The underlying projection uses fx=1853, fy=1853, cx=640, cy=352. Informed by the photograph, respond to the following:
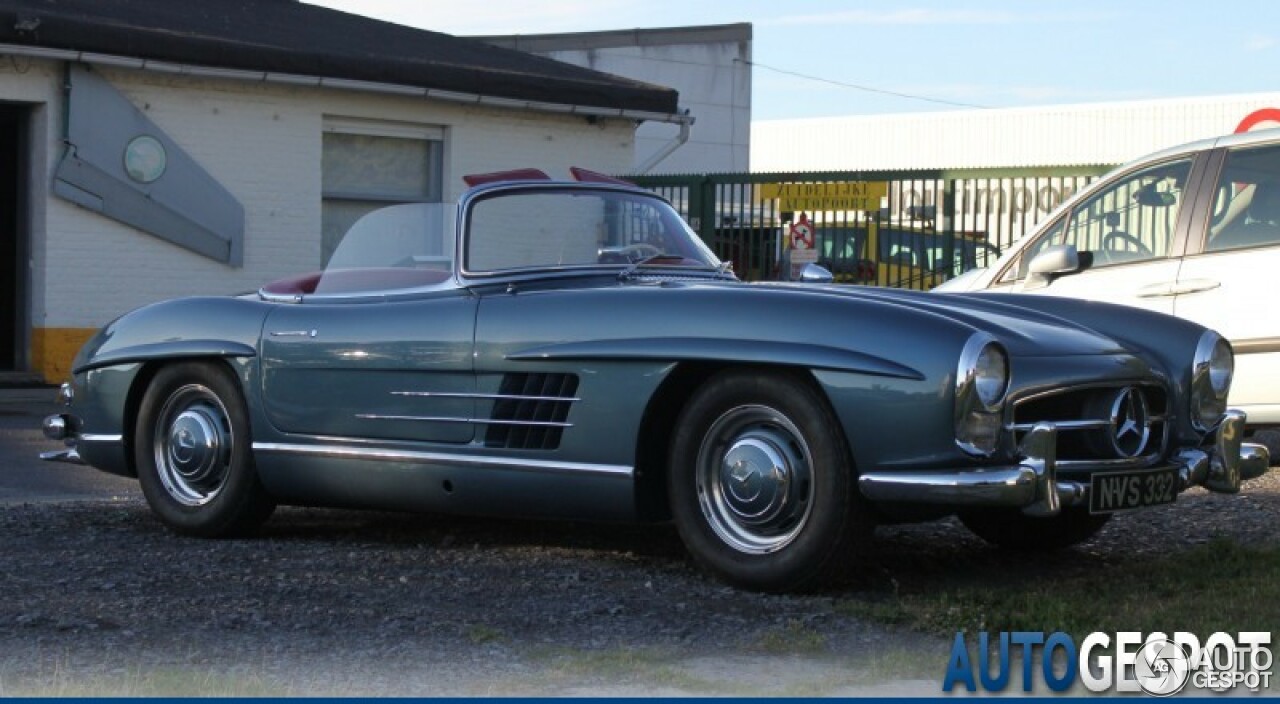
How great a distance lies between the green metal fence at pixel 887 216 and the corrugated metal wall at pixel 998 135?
18648mm

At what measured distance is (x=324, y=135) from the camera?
1783cm

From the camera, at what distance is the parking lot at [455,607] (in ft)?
14.9

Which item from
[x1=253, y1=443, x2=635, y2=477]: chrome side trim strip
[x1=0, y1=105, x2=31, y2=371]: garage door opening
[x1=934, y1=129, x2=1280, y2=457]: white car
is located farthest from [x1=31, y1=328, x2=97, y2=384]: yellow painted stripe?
[x1=253, y1=443, x2=635, y2=477]: chrome side trim strip

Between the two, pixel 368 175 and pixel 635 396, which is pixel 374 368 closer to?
pixel 635 396

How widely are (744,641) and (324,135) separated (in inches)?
536

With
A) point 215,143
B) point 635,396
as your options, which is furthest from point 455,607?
point 215,143

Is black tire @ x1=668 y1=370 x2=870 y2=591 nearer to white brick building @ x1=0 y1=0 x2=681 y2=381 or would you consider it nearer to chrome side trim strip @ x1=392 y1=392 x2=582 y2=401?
chrome side trim strip @ x1=392 y1=392 x2=582 y2=401

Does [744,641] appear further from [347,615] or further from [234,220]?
[234,220]

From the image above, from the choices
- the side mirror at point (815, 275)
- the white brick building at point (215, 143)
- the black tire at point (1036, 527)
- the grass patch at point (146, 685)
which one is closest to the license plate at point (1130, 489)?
the black tire at point (1036, 527)

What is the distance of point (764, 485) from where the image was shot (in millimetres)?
5555

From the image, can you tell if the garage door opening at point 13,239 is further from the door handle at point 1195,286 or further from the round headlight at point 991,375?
the round headlight at point 991,375

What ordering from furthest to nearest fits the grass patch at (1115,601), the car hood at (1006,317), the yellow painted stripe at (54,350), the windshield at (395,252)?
1. the yellow painted stripe at (54,350)
2. the windshield at (395,252)
3. the car hood at (1006,317)
4. the grass patch at (1115,601)

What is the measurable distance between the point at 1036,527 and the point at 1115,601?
3.77 feet

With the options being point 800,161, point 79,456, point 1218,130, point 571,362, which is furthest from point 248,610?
point 800,161
